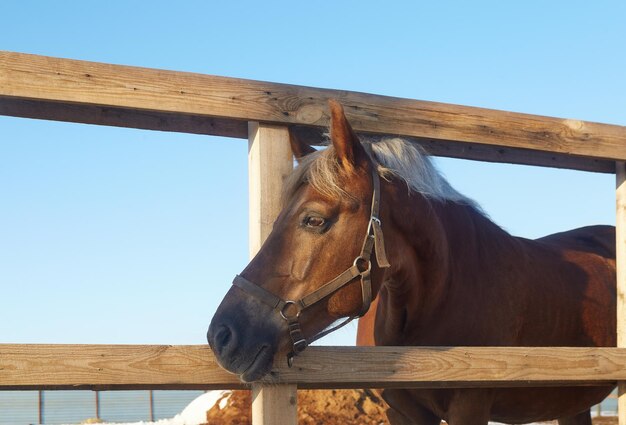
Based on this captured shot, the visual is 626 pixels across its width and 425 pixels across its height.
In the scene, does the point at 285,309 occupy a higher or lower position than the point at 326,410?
higher

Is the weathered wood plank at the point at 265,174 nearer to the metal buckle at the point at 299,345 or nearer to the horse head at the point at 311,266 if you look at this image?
the horse head at the point at 311,266

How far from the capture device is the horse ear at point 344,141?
124 inches

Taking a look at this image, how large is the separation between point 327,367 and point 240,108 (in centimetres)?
109

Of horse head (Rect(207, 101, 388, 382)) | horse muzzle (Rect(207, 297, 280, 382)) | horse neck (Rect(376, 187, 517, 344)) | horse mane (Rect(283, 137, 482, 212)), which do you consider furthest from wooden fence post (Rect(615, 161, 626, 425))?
horse muzzle (Rect(207, 297, 280, 382))

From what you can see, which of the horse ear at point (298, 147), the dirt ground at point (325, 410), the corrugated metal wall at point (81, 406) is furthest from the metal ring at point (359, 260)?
the corrugated metal wall at point (81, 406)

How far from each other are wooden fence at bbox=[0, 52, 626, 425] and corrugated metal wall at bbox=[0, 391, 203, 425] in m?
14.2

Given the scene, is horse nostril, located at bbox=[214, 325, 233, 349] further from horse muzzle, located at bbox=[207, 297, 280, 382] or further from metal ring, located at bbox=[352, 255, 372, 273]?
metal ring, located at bbox=[352, 255, 372, 273]

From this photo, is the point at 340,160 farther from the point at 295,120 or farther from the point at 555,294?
the point at 555,294

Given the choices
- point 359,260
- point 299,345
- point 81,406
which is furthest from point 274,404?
point 81,406

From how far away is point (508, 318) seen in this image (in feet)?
13.3

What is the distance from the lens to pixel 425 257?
12.3 ft

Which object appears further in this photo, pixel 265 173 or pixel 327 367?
pixel 265 173

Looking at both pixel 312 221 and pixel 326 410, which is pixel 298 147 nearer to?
pixel 312 221

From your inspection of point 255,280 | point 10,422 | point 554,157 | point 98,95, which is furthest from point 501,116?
point 10,422
